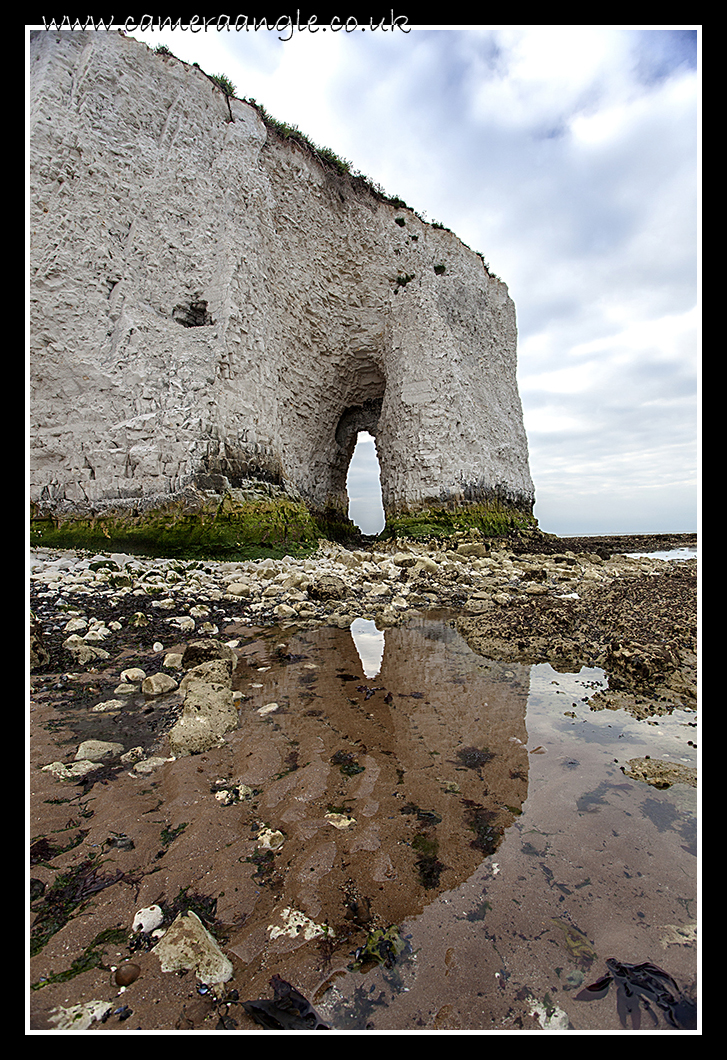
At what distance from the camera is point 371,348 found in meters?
16.2

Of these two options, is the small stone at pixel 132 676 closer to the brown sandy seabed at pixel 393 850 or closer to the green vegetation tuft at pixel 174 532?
the brown sandy seabed at pixel 393 850

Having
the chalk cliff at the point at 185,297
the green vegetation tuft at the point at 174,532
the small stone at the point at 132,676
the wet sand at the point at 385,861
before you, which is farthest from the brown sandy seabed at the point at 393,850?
the chalk cliff at the point at 185,297

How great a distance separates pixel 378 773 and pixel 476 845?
2.15ft

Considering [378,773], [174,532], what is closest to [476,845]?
[378,773]

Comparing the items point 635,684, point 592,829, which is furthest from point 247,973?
point 635,684

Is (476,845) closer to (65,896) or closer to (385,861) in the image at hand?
(385,861)

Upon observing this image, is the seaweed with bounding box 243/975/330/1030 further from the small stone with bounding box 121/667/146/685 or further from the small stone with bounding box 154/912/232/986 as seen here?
the small stone with bounding box 121/667/146/685

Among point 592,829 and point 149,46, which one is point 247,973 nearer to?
point 592,829

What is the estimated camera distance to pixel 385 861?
5.36ft

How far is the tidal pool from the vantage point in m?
1.15

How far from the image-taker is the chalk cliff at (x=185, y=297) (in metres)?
9.67

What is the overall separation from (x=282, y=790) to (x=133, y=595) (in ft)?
15.6

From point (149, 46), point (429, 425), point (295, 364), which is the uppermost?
point (149, 46)

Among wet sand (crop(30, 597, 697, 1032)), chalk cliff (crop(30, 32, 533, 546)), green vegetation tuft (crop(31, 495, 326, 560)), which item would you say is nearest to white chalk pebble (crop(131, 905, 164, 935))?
wet sand (crop(30, 597, 697, 1032))
